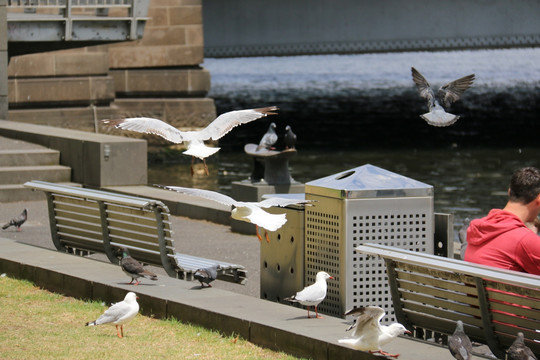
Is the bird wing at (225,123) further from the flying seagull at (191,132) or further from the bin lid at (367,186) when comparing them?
the bin lid at (367,186)

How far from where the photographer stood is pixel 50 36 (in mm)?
23953

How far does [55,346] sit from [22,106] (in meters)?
23.1

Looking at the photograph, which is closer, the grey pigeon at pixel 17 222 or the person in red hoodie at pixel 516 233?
the person in red hoodie at pixel 516 233

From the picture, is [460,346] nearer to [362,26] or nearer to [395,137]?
[362,26]

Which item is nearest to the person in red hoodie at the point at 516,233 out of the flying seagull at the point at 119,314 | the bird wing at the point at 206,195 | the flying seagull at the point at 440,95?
the bird wing at the point at 206,195

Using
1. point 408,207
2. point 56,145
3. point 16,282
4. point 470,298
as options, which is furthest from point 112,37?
point 470,298

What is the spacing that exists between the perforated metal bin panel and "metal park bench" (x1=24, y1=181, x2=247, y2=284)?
162cm

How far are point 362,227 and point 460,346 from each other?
213cm

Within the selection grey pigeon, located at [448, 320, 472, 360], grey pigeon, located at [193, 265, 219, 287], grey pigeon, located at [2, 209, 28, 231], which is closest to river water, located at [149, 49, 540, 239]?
grey pigeon, located at [2, 209, 28, 231]

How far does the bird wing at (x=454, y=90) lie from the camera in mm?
12125

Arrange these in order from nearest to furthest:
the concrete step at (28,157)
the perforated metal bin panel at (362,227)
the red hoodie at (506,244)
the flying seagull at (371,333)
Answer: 1. the flying seagull at (371,333)
2. the red hoodie at (506,244)
3. the perforated metal bin panel at (362,227)
4. the concrete step at (28,157)

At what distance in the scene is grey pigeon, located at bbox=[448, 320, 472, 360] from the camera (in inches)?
274

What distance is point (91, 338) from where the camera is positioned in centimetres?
882

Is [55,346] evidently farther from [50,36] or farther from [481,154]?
[481,154]
